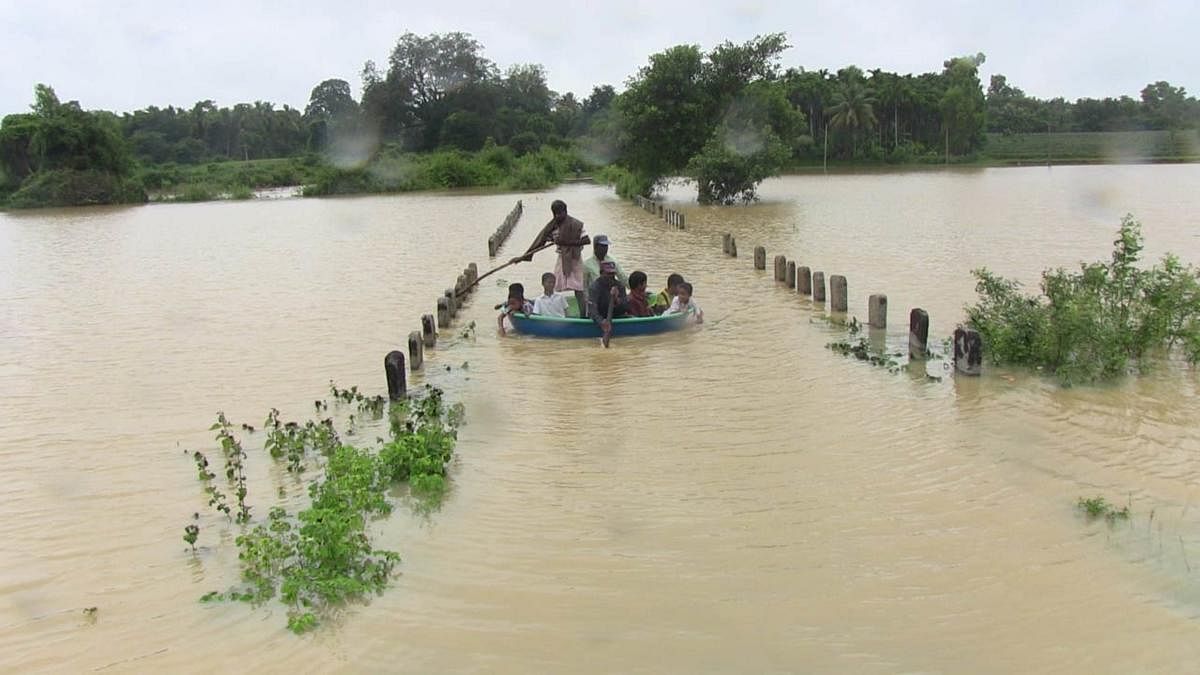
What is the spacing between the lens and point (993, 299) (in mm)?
11203

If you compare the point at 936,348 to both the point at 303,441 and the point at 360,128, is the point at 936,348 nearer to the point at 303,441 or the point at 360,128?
the point at 303,441

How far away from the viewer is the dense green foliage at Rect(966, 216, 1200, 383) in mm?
9898

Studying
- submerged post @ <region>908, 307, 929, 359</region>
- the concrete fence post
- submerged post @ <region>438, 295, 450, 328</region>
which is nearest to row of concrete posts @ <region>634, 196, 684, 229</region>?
the concrete fence post

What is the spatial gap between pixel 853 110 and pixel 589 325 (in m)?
67.0

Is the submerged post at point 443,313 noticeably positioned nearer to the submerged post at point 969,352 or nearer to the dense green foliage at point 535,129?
the submerged post at point 969,352

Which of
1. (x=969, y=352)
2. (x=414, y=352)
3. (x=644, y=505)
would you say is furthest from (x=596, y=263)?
(x=644, y=505)

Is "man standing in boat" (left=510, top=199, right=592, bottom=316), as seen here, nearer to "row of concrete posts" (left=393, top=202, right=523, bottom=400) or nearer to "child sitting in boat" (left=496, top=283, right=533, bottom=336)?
"child sitting in boat" (left=496, top=283, right=533, bottom=336)

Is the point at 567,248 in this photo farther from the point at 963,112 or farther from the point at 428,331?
the point at 963,112

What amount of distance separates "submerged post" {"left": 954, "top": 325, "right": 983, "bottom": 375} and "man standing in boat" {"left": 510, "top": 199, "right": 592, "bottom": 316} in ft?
→ 15.5

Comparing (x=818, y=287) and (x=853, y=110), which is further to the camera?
(x=853, y=110)

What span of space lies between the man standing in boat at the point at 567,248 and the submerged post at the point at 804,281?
4575 millimetres

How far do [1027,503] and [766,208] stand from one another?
30.1 meters

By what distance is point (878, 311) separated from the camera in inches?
505

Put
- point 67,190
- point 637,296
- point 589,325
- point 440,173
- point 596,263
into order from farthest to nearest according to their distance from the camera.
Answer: point 440,173
point 67,190
point 637,296
point 596,263
point 589,325
